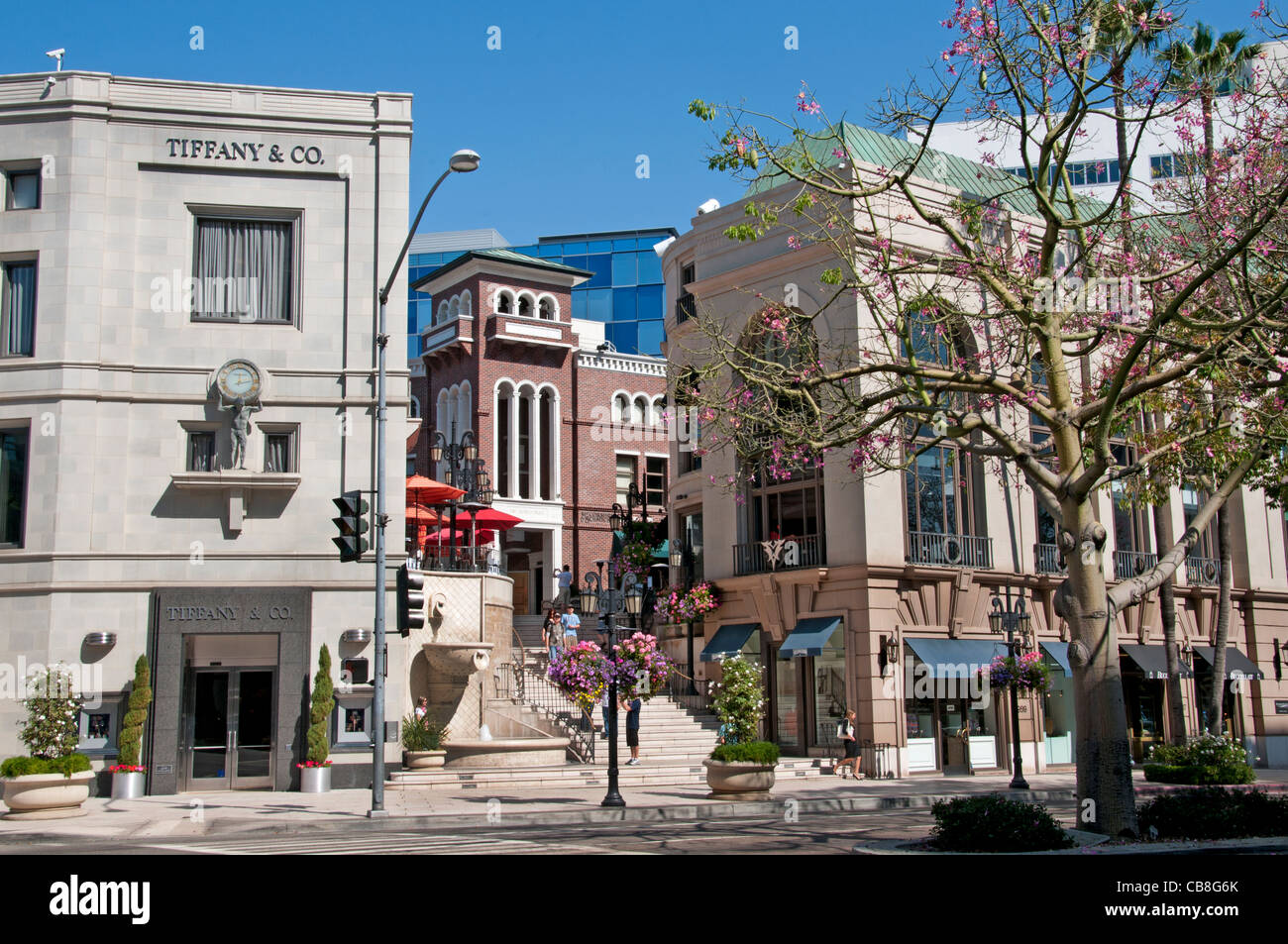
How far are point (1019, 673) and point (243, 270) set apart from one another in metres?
18.7

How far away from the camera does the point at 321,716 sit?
76.6 ft

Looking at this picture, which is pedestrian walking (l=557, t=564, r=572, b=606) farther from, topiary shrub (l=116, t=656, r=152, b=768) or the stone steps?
topiary shrub (l=116, t=656, r=152, b=768)

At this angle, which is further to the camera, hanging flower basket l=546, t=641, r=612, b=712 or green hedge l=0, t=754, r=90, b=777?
hanging flower basket l=546, t=641, r=612, b=712

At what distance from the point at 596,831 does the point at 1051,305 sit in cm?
922

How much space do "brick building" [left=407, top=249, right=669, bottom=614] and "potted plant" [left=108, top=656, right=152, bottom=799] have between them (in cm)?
2228

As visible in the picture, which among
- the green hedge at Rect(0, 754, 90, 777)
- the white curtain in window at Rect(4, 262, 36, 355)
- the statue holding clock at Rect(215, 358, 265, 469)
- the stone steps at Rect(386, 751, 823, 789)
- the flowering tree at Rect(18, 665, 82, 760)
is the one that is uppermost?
the white curtain in window at Rect(4, 262, 36, 355)

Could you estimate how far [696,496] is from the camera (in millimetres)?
33719

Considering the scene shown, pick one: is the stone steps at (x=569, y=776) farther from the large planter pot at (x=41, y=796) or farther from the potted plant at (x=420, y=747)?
the large planter pot at (x=41, y=796)

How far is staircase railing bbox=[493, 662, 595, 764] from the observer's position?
89.5 ft

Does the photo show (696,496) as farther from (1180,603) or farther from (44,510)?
(44,510)

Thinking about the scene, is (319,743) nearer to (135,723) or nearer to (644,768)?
(135,723)

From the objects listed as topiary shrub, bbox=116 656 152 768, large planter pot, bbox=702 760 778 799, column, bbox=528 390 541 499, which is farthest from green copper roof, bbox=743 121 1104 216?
topiary shrub, bbox=116 656 152 768

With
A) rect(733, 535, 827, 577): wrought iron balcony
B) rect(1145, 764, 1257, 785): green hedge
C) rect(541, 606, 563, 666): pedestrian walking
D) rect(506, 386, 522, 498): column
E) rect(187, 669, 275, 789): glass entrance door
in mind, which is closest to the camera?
rect(1145, 764, 1257, 785): green hedge
